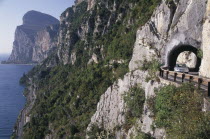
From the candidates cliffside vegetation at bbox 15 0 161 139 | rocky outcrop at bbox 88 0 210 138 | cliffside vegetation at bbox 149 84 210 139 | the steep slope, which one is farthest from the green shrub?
cliffside vegetation at bbox 15 0 161 139

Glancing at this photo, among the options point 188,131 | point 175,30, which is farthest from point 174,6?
point 188,131

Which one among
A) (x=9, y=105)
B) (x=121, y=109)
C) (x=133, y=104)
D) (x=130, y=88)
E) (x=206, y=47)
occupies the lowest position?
(x=9, y=105)

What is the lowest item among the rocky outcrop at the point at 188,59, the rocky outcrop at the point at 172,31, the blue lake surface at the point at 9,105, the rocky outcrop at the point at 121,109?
the blue lake surface at the point at 9,105

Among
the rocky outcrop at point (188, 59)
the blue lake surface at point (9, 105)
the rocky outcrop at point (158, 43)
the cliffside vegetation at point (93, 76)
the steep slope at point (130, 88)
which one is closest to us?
the steep slope at point (130, 88)

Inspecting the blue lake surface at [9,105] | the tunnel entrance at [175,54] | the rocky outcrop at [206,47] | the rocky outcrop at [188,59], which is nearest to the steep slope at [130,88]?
the tunnel entrance at [175,54]

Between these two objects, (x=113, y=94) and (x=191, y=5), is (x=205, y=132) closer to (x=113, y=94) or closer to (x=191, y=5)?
(x=191, y=5)

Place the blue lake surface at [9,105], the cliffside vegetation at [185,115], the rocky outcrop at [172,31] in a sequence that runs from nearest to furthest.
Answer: the cliffside vegetation at [185,115] → the rocky outcrop at [172,31] → the blue lake surface at [9,105]

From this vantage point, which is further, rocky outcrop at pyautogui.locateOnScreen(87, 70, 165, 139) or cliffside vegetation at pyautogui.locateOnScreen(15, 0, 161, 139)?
cliffside vegetation at pyautogui.locateOnScreen(15, 0, 161, 139)

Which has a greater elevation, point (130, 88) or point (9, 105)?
point (130, 88)

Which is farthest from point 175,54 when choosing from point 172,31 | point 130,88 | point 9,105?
point 9,105

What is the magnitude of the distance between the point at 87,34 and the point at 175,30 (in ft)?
154

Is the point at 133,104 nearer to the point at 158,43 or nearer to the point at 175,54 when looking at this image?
the point at 175,54

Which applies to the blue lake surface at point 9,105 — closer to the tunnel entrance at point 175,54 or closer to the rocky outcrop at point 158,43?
the rocky outcrop at point 158,43

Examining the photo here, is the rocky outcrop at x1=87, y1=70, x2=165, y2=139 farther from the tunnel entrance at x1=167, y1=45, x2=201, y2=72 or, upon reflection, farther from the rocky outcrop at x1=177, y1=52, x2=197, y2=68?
the rocky outcrop at x1=177, y1=52, x2=197, y2=68
